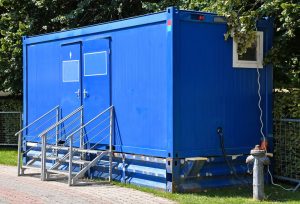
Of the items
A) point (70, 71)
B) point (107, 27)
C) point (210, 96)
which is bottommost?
point (210, 96)

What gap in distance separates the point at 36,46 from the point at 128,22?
3.62 meters

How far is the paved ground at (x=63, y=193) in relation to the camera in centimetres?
896

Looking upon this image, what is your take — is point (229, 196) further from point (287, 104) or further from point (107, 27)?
point (107, 27)

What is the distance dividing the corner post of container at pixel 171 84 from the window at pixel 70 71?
296cm

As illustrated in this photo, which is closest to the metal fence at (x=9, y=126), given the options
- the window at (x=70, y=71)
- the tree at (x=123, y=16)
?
the tree at (x=123, y=16)

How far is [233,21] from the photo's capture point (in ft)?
32.9

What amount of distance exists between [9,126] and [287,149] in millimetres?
11490

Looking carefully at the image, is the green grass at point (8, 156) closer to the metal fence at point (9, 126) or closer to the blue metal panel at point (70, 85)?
the metal fence at point (9, 126)

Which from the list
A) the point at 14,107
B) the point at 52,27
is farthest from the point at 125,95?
the point at 14,107

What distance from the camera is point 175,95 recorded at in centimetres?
945

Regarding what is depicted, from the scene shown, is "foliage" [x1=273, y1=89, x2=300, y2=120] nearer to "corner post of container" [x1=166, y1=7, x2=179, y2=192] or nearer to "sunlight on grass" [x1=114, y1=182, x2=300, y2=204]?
"sunlight on grass" [x1=114, y1=182, x2=300, y2=204]

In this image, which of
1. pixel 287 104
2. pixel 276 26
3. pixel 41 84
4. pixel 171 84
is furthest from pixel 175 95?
pixel 41 84

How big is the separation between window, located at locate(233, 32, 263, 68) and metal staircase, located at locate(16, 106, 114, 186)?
259 cm

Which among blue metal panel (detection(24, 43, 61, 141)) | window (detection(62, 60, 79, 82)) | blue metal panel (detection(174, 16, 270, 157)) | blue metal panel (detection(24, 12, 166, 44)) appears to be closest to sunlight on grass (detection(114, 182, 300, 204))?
blue metal panel (detection(174, 16, 270, 157))
